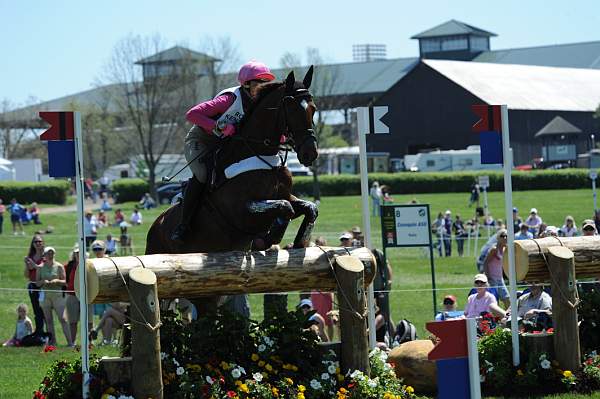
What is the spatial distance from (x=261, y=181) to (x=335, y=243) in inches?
872

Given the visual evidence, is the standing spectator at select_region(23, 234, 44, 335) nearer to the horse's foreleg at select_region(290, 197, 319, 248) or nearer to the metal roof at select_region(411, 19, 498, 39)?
the horse's foreleg at select_region(290, 197, 319, 248)

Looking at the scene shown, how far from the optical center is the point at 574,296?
9359 mm

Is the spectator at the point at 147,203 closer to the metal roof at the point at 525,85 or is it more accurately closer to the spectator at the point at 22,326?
the metal roof at the point at 525,85

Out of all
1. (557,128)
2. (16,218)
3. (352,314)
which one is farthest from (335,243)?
(557,128)

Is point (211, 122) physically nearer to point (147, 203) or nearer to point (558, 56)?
point (147, 203)

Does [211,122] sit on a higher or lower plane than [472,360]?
higher

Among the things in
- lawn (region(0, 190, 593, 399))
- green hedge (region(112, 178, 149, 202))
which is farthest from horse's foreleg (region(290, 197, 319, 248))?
green hedge (region(112, 178, 149, 202))

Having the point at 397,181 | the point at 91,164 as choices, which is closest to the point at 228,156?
the point at 397,181

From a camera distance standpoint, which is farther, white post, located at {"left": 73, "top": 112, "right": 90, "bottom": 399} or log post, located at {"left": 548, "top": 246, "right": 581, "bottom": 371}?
log post, located at {"left": 548, "top": 246, "right": 581, "bottom": 371}

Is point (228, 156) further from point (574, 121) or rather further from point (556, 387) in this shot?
point (574, 121)

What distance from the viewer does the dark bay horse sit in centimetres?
868

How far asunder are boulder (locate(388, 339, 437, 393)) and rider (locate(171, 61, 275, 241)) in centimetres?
240

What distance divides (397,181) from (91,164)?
35.5 meters

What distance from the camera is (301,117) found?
28.3ft
